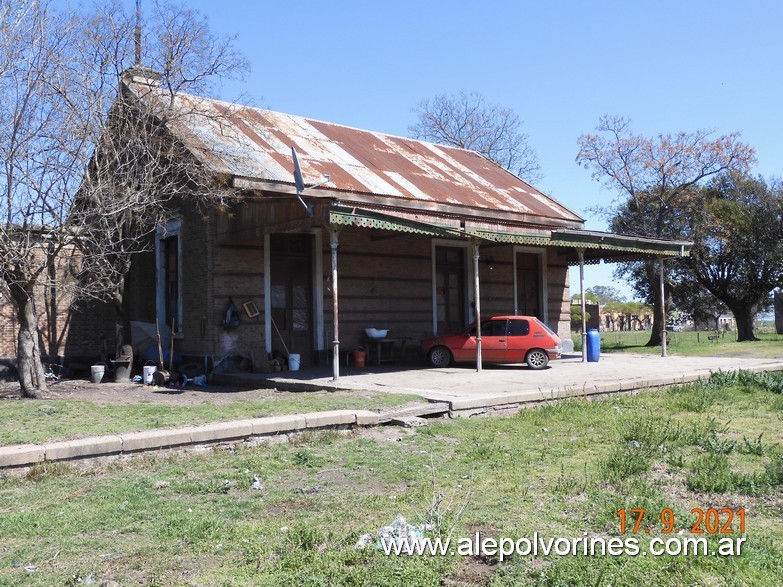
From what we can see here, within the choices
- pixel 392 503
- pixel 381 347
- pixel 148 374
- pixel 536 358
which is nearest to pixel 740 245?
pixel 536 358

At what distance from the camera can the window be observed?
1866cm

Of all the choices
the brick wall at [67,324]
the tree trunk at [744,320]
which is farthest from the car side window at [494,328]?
the tree trunk at [744,320]

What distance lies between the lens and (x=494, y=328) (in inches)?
717

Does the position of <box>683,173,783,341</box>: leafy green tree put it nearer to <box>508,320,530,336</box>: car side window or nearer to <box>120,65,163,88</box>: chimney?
<box>508,320,530,336</box>: car side window

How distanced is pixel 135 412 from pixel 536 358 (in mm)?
10277

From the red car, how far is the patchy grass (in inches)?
255

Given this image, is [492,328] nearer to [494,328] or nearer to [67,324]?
[494,328]

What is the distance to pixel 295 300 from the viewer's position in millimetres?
18344

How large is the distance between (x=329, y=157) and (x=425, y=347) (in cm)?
598

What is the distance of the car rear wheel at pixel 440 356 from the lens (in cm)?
1845

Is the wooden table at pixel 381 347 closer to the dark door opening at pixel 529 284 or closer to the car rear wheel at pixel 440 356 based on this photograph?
the car rear wheel at pixel 440 356

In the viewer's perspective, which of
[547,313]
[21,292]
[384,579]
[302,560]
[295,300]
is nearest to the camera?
[384,579]

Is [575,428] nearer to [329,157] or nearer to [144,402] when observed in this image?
[144,402]

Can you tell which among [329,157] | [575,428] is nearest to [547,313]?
[329,157]
